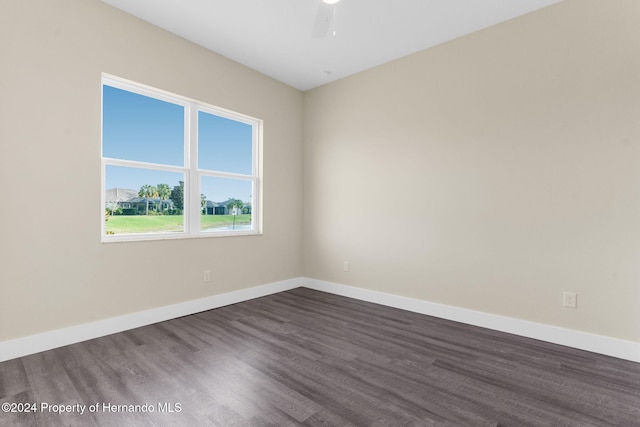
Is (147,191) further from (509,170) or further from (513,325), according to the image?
(513,325)

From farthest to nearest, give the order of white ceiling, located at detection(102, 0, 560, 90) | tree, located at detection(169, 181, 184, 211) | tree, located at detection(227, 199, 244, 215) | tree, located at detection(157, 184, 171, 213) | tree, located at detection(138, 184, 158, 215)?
1. tree, located at detection(227, 199, 244, 215)
2. tree, located at detection(169, 181, 184, 211)
3. tree, located at detection(157, 184, 171, 213)
4. tree, located at detection(138, 184, 158, 215)
5. white ceiling, located at detection(102, 0, 560, 90)

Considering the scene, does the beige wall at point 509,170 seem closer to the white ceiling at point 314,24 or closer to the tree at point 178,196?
the white ceiling at point 314,24

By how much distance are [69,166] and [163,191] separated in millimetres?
835

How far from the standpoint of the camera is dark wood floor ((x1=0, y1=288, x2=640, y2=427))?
1.67 meters

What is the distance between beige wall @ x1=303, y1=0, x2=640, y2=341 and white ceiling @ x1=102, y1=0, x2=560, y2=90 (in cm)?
20

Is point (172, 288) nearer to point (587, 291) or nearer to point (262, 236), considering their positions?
point (262, 236)

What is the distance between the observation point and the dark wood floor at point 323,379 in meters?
1.67

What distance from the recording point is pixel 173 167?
3.31m

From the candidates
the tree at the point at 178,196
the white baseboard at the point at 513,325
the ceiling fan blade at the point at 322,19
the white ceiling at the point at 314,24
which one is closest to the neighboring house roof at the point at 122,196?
the tree at the point at 178,196

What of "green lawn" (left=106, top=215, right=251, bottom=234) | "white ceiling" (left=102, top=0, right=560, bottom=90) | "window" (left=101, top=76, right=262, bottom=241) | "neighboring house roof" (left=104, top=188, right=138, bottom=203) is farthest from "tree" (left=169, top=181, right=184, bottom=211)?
"white ceiling" (left=102, top=0, right=560, bottom=90)

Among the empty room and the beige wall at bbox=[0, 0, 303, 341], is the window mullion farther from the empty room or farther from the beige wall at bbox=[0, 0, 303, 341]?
the beige wall at bbox=[0, 0, 303, 341]

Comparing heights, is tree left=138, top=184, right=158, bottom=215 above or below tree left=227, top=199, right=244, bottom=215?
above

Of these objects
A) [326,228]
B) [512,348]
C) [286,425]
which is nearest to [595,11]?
[512,348]

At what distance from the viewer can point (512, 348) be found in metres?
2.55
